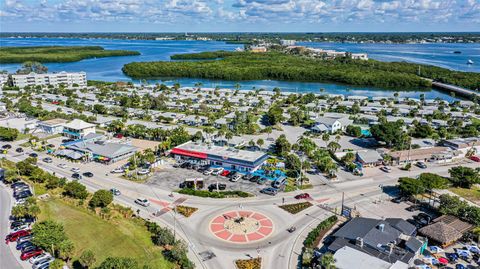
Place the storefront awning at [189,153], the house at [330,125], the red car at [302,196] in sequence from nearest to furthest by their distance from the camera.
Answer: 1. the red car at [302,196]
2. the storefront awning at [189,153]
3. the house at [330,125]

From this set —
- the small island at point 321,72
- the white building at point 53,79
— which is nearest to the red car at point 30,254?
the white building at point 53,79

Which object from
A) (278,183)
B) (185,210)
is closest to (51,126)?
(185,210)

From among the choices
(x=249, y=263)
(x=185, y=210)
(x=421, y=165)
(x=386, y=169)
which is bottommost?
(x=249, y=263)

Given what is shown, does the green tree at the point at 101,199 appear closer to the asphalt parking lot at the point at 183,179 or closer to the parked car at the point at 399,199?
the asphalt parking lot at the point at 183,179

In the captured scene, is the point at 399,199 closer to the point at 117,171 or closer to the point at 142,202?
the point at 142,202

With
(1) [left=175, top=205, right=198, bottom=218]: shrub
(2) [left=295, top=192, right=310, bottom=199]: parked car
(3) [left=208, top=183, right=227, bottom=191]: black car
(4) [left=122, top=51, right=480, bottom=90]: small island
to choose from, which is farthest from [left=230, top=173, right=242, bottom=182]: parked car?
(4) [left=122, top=51, right=480, bottom=90]: small island

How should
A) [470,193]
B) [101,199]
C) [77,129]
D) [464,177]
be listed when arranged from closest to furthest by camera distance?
[101,199], [470,193], [464,177], [77,129]
